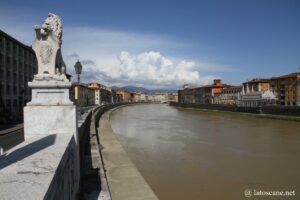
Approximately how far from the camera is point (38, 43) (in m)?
6.08

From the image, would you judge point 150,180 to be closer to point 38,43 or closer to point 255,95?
point 38,43

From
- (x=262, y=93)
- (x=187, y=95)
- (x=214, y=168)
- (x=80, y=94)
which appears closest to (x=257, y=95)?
(x=262, y=93)

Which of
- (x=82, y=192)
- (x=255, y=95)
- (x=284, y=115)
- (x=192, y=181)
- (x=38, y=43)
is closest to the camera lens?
(x=38, y=43)

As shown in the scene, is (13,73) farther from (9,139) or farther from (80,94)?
(9,139)

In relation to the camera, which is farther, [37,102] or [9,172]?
[37,102]

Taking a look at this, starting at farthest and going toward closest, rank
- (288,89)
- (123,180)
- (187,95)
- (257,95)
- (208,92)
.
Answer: (187,95)
(208,92)
(257,95)
(288,89)
(123,180)

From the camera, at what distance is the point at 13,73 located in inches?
1839

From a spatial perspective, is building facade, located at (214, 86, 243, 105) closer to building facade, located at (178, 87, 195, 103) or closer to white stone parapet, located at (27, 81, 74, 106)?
building facade, located at (178, 87, 195, 103)

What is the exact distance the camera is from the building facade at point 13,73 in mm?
42372

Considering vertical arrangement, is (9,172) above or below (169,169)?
above

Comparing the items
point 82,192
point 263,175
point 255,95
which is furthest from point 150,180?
point 255,95

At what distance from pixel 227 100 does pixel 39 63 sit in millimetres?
120019

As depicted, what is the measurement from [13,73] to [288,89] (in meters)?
67.6

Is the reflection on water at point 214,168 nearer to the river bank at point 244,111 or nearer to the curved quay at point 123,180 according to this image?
the curved quay at point 123,180
